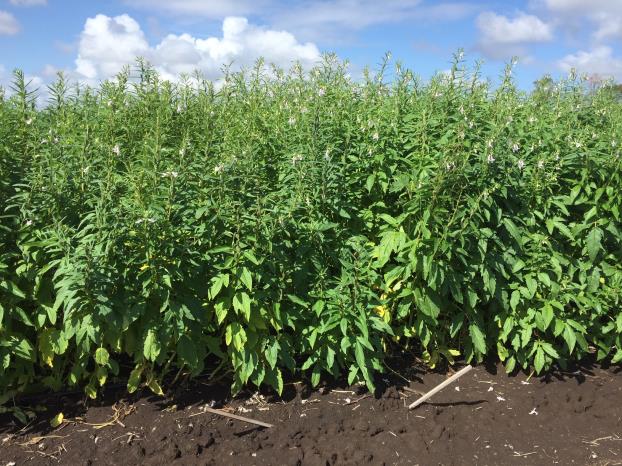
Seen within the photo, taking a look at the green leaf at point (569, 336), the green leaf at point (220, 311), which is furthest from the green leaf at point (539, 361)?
the green leaf at point (220, 311)

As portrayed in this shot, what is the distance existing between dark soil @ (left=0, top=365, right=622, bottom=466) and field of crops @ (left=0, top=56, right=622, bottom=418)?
7.6 inches

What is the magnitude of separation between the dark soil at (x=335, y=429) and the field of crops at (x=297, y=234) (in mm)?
194

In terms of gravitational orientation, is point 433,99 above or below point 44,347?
above

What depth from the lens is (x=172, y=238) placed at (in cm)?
340

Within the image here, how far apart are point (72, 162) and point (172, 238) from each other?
93cm

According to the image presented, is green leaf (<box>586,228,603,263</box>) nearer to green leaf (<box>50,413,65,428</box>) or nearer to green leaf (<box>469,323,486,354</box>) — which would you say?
green leaf (<box>469,323,486,354</box>)

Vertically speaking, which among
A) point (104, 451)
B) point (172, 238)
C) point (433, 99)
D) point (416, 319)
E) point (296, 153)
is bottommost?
point (104, 451)

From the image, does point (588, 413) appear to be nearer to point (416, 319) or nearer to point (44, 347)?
point (416, 319)

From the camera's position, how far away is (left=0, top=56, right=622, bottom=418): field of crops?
11.3 ft

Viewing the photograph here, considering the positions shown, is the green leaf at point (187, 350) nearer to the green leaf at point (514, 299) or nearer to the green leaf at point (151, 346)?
the green leaf at point (151, 346)

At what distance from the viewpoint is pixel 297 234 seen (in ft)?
12.6

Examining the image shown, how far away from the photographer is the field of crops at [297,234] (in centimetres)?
344

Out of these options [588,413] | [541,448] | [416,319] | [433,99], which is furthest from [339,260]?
[588,413]

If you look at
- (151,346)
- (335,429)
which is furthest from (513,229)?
(151,346)
